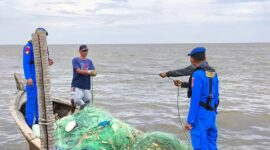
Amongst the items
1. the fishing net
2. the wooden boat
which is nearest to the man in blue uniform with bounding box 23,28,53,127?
the wooden boat

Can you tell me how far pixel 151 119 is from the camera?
47.9 feet

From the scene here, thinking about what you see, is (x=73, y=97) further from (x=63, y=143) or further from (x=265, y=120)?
(x=265, y=120)

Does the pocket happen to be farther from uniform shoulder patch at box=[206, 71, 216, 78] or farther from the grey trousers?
the grey trousers

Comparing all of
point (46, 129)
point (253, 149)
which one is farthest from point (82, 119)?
point (253, 149)

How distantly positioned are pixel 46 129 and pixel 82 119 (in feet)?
4.88

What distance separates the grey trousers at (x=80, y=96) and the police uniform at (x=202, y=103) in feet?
11.9

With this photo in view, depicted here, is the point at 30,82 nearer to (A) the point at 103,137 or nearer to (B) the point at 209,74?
(A) the point at 103,137

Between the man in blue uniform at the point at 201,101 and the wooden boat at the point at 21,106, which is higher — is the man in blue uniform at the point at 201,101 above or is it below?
above

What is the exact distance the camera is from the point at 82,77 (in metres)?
8.83

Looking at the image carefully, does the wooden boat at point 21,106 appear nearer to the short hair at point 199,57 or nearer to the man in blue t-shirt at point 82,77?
the man in blue t-shirt at point 82,77

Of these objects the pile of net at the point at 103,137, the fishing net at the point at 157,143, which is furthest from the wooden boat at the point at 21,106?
the fishing net at the point at 157,143

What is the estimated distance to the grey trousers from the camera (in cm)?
889

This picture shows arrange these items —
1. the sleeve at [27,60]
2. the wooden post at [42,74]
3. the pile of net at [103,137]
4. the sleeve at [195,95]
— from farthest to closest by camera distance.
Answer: the sleeve at [27,60]
the sleeve at [195,95]
the pile of net at [103,137]
the wooden post at [42,74]

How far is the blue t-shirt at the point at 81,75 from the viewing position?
8.65 meters
